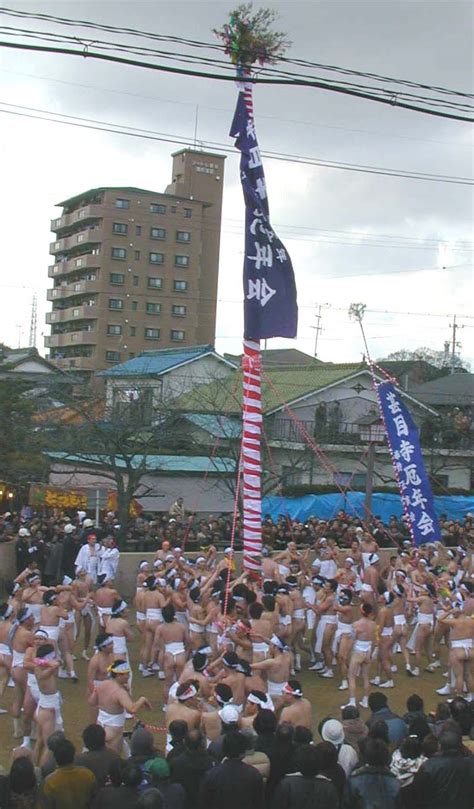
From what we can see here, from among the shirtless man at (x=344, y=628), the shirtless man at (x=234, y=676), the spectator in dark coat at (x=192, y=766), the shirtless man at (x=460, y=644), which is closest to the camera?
the spectator in dark coat at (x=192, y=766)

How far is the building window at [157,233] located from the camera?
48125 mm

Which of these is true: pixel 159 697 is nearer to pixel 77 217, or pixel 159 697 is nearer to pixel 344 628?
pixel 344 628

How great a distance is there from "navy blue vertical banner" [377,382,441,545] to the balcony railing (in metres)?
12.8

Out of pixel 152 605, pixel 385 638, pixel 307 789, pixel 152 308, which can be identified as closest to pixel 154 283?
pixel 152 308

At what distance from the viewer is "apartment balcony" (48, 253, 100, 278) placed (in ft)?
157

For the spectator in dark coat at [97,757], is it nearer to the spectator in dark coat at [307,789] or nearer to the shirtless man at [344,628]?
the spectator in dark coat at [307,789]

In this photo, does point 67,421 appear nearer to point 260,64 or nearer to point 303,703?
point 260,64

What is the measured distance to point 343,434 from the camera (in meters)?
31.1

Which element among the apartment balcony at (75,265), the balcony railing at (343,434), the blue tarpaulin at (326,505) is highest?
the apartment balcony at (75,265)

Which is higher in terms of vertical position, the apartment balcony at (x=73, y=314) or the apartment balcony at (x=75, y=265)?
the apartment balcony at (x=75, y=265)

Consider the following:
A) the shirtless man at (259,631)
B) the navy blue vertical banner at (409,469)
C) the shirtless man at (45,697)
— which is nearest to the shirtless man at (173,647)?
the shirtless man at (259,631)

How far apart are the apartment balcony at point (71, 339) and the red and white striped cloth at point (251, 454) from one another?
36.1m

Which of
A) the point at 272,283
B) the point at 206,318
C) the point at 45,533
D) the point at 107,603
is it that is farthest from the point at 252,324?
the point at 206,318

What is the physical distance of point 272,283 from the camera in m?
12.8
